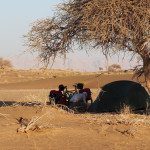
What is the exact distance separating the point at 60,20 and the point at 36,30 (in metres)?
0.90

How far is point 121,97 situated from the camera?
36.2 ft

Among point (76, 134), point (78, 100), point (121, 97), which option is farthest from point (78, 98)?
point (76, 134)

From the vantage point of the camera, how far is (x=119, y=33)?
29.8ft

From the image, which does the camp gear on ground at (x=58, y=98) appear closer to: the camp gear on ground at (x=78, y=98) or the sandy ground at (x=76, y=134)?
the camp gear on ground at (x=78, y=98)

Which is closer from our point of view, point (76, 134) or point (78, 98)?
point (76, 134)

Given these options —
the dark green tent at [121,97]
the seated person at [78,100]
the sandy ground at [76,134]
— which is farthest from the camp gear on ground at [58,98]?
the sandy ground at [76,134]

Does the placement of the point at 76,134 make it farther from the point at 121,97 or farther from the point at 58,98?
the point at 58,98

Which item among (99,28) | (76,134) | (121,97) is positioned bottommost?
(76,134)

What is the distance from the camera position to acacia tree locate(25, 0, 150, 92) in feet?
29.8

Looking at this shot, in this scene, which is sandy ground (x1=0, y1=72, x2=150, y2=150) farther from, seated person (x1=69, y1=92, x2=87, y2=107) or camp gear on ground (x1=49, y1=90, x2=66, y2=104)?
camp gear on ground (x1=49, y1=90, x2=66, y2=104)

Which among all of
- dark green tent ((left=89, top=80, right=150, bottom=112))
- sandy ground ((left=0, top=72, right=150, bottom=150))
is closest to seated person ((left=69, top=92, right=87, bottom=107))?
dark green tent ((left=89, top=80, right=150, bottom=112))

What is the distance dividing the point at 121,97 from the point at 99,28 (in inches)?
118

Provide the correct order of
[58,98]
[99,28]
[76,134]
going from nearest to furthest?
[76,134] → [99,28] → [58,98]

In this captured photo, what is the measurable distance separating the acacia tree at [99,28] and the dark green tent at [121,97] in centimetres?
66
